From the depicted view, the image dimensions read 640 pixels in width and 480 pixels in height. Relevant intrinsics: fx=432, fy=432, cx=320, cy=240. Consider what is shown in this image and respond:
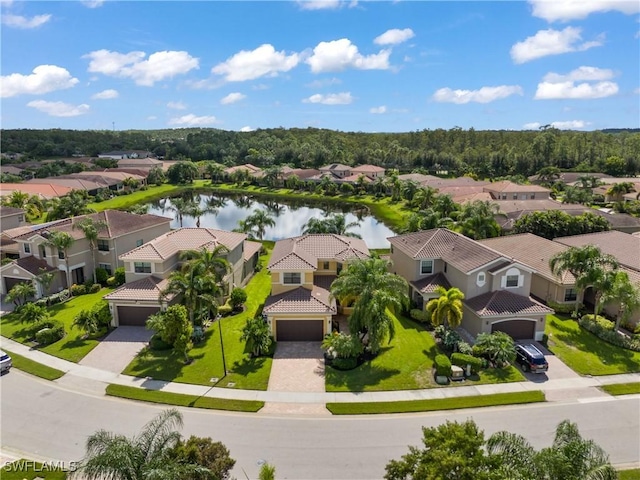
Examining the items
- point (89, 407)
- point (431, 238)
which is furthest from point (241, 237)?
point (89, 407)

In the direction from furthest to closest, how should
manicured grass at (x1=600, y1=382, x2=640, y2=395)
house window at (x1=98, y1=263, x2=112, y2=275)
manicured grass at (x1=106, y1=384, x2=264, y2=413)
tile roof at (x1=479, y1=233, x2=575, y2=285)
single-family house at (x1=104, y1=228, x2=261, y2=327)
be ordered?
house window at (x1=98, y1=263, x2=112, y2=275)
tile roof at (x1=479, y1=233, x2=575, y2=285)
single-family house at (x1=104, y1=228, x2=261, y2=327)
manicured grass at (x1=600, y1=382, x2=640, y2=395)
manicured grass at (x1=106, y1=384, x2=264, y2=413)

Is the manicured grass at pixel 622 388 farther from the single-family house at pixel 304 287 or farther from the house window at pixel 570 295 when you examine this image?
the single-family house at pixel 304 287

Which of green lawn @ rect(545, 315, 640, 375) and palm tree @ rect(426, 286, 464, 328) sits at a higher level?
palm tree @ rect(426, 286, 464, 328)

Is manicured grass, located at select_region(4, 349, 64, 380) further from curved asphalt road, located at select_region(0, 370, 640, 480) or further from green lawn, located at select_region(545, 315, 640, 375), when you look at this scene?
green lawn, located at select_region(545, 315, 640, 375)

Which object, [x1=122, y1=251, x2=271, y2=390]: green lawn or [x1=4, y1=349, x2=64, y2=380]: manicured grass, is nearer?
[x1=122, y1=251, x2=271, y2=390]: green lawn

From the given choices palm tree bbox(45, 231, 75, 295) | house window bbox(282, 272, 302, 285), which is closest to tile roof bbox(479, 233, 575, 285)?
house window bbox(282, 272, 302, 285)

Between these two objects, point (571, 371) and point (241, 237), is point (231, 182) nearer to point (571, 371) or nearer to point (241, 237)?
point (241, 237)

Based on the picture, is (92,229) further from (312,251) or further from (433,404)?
(433,404)
